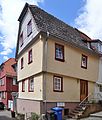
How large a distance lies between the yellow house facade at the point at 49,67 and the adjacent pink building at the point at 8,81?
59.7 ft

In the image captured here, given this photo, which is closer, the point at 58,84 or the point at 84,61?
the point at 58,84

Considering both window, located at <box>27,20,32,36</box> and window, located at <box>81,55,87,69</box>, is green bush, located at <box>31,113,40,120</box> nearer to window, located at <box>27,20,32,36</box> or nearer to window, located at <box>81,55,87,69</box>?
window, located at <box>81,55,87,69</box>

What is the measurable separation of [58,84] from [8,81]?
2475 centimetres

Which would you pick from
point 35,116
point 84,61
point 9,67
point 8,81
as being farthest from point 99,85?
point 9,67

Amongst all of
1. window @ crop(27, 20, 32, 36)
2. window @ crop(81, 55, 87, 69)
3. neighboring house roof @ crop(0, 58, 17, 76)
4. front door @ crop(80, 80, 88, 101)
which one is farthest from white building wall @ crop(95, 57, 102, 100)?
neighboring house roof @ crop(0, 58, 17, 76)

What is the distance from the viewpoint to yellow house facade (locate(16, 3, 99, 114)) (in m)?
19.4

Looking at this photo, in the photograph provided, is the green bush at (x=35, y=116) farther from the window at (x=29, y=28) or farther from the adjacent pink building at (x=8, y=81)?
the adjacent pink building at (x=8, y=81)

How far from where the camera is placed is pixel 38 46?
66.1ft

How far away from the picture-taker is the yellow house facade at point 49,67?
19.4 m

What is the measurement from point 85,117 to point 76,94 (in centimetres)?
284

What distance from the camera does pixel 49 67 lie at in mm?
19484

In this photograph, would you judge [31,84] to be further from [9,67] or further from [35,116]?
[9,67]

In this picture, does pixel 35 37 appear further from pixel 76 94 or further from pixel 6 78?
pixel 6 78

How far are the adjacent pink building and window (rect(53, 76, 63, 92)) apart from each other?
2414 cm
